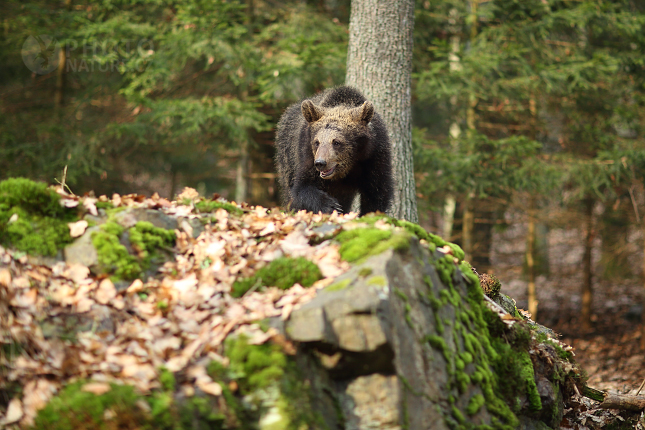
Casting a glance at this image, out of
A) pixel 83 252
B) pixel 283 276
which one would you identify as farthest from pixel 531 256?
pixel 83 252

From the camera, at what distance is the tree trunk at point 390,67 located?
24.9 ft

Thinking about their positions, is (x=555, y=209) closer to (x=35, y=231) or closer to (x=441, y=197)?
(x=441, y=197)

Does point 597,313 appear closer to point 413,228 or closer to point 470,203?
point 470,203

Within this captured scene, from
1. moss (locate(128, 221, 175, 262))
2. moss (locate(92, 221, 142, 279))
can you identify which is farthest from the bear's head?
moss (locate(92, 221, 142, 279))

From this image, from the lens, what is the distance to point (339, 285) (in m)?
3.41

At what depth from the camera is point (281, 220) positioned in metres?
4.63

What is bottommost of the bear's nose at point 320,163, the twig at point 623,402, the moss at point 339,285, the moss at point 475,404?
the twig at point 623,402

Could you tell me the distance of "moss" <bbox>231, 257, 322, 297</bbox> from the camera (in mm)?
3709

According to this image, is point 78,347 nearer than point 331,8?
Yes

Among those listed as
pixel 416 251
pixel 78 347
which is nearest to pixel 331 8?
pixel 416 251

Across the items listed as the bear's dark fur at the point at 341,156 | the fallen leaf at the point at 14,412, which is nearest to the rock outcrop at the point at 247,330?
the fallen leaf at the point at 14,412

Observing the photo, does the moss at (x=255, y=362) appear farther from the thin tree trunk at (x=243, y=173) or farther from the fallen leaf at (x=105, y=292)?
the thin tree trunk at (x=243, y=173)

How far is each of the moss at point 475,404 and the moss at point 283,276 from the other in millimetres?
1447

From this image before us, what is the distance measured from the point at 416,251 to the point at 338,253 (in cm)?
58
